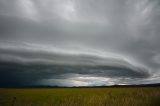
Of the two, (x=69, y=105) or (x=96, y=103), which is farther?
(x=96, y=103)

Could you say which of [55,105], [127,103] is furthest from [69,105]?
[127,103]

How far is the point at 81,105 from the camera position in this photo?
11656mm

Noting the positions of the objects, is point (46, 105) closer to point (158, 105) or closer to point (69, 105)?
point (69, 105)

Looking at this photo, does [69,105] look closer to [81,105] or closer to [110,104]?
[81,105]

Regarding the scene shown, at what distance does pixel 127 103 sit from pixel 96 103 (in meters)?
2.09

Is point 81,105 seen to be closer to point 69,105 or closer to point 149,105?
point 69,105

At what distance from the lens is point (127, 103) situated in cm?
1170

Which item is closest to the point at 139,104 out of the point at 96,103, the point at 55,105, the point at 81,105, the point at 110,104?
the point at 110,104

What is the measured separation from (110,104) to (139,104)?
2017 mm

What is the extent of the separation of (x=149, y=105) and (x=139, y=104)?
27.1 inches

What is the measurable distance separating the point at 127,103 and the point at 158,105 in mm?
2048

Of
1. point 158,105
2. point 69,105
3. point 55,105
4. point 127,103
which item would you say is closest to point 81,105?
point 69,105

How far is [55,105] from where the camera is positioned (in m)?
11.3

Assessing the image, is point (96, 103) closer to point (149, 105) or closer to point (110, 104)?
point (110, 104)
